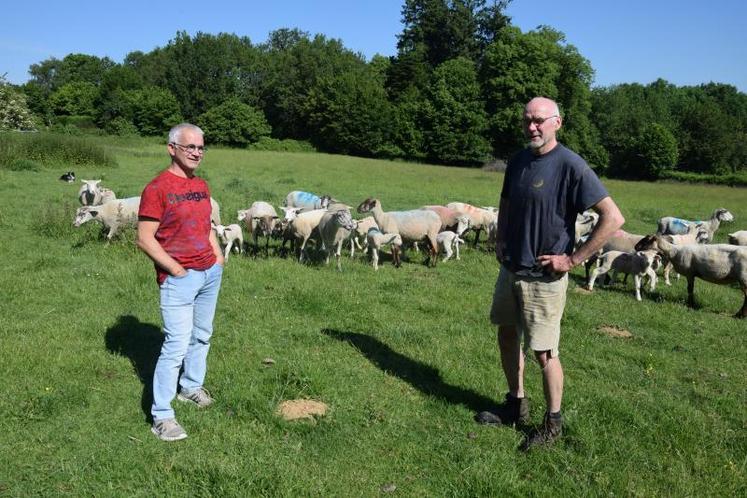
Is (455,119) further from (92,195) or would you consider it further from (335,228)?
(335,228)

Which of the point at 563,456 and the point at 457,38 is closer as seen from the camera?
the point at 563,456

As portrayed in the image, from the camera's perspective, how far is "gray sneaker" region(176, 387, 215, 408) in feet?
18.3

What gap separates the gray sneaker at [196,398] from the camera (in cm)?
557

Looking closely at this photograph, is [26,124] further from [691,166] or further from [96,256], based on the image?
[691,166]

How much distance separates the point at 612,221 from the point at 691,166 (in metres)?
87.2

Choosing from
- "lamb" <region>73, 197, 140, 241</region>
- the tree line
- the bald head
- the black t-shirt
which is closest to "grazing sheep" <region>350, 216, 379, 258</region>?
"lamb" <region>73, 197, 140, 241</region>

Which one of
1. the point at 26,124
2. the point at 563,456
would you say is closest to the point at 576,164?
the point at 563,456

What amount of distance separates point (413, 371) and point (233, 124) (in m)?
78.5

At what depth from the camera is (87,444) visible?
192 inches

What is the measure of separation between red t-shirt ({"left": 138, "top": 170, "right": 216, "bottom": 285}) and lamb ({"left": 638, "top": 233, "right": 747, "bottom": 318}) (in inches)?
384

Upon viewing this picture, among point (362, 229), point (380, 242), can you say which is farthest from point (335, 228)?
point (362, 229)

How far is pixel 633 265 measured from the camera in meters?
11.8

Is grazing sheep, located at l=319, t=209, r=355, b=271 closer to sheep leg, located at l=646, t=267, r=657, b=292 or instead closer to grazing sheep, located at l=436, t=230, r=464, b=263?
grazing sheep, located at l=436, t=230, r=464, b=263

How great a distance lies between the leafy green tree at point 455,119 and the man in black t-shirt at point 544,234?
63.5 meters
